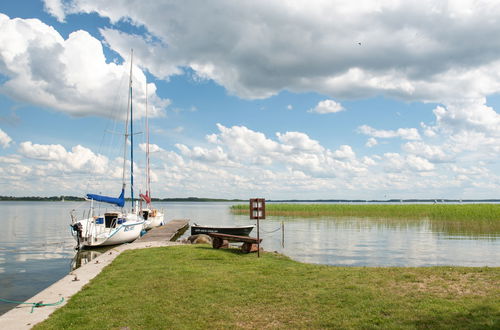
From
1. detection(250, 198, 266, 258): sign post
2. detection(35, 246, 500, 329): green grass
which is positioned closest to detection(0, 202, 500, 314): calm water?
detection(35, 246, 500, 329): green grass

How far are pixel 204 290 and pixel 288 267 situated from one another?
461 cm

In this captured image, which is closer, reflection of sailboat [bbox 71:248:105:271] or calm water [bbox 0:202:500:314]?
calm water [bbox 0:202:500:314]

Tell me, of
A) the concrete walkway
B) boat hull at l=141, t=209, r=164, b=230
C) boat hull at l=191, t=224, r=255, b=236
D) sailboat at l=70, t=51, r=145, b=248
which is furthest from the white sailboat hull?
boat hull at l=141, t=209, r=164, b=230

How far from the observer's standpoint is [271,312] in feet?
28.9

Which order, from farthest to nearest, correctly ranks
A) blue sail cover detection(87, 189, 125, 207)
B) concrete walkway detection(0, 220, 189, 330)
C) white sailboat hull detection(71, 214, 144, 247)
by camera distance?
blue sail cover detection(87, 189, 125, 207)
white sailboat hull detection(71, 214, 144, 247)
concrete walkway detection(0, 220, 189, 330)

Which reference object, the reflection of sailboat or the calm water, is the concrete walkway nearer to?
the calm water

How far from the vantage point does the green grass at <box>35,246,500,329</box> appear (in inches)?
316

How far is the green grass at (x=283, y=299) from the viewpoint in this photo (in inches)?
316

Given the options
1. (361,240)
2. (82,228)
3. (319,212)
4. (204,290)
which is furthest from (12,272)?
(319,212)

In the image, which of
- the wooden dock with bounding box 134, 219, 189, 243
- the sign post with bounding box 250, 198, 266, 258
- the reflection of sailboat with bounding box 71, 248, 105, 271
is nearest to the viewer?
the sign post with bounding box 250, 198, 266, 258

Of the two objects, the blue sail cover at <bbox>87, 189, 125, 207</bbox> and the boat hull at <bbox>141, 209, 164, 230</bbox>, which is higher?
the blue sail cover at <bbox>87, 189, 125, 207</bbox>

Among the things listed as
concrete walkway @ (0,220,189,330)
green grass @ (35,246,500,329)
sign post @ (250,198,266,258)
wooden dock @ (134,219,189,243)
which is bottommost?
wooden dock @ (134,219,189,243)

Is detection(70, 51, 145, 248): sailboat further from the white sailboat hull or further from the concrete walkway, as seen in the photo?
the concrete walkway

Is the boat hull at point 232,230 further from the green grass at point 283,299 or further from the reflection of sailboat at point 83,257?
the green grass at point 283,299
